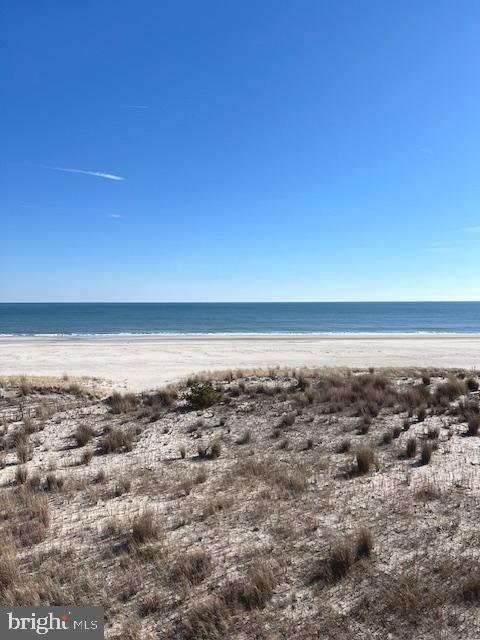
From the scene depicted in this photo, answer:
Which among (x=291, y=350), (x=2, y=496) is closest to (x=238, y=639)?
(x=2, y=496)

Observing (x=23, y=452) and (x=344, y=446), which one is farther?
(x=23, y=452)

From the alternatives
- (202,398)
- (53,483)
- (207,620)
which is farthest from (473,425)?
(53,483)

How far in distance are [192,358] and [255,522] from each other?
2557 cm

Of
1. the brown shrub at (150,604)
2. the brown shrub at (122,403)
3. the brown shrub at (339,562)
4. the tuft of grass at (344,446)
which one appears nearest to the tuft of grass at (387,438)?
the tuft of grass at (344,446)

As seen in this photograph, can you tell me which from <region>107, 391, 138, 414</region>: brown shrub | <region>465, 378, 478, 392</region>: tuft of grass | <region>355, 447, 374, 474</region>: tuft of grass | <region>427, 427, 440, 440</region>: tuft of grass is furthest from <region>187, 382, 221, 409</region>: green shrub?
<region>465, 378, 478, 392</region>: tuft of grass

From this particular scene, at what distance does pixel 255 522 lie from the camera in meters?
5.75

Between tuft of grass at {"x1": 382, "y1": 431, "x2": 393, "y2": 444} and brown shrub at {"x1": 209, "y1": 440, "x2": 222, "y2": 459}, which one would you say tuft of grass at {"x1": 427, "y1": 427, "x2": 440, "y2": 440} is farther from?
brown shrub at {"x1": 209, "y1": 440, "x2": 222, "y2": 459}

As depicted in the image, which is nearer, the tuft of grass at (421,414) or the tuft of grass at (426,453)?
the tuft of grass at (426,453)

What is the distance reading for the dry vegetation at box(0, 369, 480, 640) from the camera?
12.8ft

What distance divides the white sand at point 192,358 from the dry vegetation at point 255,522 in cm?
1008

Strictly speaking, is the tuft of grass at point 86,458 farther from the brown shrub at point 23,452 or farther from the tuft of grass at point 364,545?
the tuft of grass at point 364,545

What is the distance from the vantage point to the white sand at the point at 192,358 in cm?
2472

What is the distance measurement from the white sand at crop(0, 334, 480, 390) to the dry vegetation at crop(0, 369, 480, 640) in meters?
10.1

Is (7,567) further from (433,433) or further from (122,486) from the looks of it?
(433,433)
